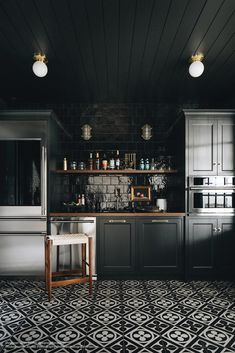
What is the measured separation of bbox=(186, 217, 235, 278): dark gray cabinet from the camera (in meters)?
3.26

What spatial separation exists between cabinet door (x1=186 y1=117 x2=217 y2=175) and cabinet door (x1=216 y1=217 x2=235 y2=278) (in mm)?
730

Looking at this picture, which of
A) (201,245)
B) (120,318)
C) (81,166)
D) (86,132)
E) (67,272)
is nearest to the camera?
(120,318)

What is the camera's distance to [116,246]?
10.9ft

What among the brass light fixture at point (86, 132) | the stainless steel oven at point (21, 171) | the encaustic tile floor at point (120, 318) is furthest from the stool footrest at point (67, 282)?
the brass light fixture at point (86, 132)

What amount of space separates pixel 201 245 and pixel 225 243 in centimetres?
32

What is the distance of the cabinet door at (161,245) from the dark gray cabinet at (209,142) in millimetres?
787

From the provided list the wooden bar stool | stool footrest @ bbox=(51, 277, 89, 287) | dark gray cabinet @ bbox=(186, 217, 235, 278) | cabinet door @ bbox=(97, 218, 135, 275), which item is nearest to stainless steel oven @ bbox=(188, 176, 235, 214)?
dark gray cabinet @ bbox=(186, 217, 235, 278)

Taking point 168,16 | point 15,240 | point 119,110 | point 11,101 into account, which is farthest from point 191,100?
point 15,240

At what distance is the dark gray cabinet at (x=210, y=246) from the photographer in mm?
3260

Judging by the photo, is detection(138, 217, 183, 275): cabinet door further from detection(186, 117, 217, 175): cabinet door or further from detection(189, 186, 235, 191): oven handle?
detection(186, 117, 217, 175): cabinet door

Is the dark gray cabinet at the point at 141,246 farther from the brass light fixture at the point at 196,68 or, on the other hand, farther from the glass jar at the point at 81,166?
the brass light fixture at the point at 196,68

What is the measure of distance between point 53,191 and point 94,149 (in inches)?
44.0

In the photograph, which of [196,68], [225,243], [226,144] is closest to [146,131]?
[226,144]

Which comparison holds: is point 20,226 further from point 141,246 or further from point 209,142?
point 209,142
